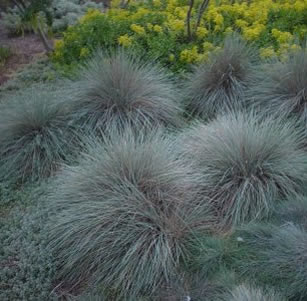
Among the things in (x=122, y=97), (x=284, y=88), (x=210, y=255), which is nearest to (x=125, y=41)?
(x=122, y=97)

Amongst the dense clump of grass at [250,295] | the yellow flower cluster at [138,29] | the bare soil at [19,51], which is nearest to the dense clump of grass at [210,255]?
the dense clump of grass at [250,295]

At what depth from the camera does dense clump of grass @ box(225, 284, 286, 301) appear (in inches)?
110

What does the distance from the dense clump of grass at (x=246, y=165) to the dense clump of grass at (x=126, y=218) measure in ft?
0.59

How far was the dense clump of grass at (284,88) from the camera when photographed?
16.0ft

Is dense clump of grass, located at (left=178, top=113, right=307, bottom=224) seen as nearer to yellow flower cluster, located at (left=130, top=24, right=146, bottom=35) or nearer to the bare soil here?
yellow flower cluster, located at (left=130, top=24, right=146, bottom=35)

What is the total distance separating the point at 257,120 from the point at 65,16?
18.0ft

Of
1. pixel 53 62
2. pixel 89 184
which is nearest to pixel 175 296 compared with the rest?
pixel 89 184

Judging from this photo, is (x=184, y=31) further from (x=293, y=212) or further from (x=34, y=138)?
(x=293, y=212)

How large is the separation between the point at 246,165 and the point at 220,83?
148 centimetres

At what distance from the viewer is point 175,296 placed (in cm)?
314

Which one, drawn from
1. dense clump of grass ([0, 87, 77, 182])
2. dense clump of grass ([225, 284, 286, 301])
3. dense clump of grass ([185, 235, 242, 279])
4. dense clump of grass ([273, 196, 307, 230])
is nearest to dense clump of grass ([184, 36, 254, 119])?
dense clump of grass ([0, 87, 77, 182])

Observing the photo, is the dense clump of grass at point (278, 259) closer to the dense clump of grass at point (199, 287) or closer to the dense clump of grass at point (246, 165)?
the dense clump of grass at point (199, 287)

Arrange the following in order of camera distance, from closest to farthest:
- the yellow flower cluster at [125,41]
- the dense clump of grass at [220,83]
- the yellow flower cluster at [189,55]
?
the dense clump of grass at [220,83] → the yellow flower cluster at [189,55] → the yellow flower cluster at [125,41]

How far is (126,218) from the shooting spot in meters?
3.60
